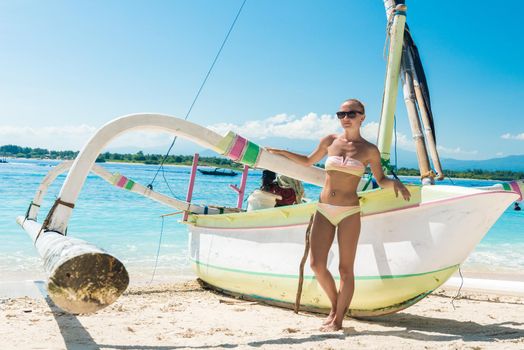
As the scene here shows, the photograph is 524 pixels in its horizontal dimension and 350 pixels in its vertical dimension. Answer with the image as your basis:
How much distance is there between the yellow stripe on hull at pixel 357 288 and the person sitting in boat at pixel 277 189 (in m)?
1.08

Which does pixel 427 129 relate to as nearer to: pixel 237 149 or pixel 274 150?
pixel 274 150

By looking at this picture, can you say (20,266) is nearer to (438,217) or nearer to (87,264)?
(87,264)

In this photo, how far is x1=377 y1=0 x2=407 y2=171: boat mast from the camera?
4781mm

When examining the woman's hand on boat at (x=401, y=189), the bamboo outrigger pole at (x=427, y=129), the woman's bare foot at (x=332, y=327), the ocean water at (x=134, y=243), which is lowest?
the ocean water at (x=134, y=243)

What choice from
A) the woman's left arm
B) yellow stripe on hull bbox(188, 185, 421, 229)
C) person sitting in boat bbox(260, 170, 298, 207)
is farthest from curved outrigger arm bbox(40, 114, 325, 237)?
person sitting in boat bbox(260, 170, 298, 207)

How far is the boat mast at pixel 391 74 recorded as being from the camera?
4781mm

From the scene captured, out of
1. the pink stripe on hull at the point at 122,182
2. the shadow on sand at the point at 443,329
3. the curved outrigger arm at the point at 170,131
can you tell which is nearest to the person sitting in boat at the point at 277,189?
the curved outrigger arm at the point at 170,131

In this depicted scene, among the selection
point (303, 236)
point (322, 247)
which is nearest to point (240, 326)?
point (303, 236)

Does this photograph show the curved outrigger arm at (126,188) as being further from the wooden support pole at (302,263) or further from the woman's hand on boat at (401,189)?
the woman's hand on boat at (401,189)

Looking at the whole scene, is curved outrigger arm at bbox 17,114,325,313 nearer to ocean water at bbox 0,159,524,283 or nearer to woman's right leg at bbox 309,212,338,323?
woman's right leg at bbox 309,212,338,323

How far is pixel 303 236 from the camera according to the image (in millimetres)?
4430

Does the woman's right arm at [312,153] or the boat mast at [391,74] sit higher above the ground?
the boat mast at [391,74]

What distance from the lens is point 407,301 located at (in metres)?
3.95

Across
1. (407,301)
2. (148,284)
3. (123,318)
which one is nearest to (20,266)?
(148,284)
